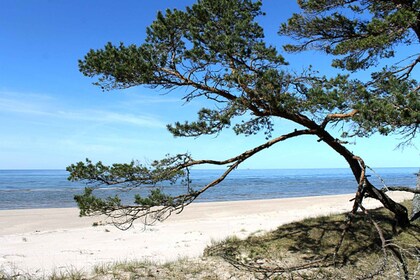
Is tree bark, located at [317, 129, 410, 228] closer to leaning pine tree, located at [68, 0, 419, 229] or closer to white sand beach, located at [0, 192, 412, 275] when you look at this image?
leaning pine tree, located at [68, 0, 419, 229]

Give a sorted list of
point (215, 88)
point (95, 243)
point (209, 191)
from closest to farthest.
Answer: point (215, 88) → point (95, 243) → point (209, 191)

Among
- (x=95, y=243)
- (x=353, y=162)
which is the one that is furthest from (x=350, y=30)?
(x=95, y=243)

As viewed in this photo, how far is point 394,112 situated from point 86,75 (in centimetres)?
498

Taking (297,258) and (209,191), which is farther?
(209,191)

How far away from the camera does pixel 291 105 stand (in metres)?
5.61

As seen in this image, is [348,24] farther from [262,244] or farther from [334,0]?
[262,244]

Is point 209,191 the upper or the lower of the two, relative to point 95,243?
upper

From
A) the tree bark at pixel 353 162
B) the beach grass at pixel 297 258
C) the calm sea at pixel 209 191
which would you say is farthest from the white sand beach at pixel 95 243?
the tree bark at pixel 353 162

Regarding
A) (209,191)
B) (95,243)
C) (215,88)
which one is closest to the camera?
(215,88)

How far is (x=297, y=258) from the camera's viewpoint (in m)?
6.80

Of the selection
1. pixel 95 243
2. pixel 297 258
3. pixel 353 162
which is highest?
pixel 353 162

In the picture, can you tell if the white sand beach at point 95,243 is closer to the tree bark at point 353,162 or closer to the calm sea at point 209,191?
the calm sea at point 209,191

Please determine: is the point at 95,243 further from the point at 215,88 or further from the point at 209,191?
the point at 209,191

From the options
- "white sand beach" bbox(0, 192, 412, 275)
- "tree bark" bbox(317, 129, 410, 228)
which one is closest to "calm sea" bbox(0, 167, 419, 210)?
"tree bark" bbox(317, 129, 410, 228)
